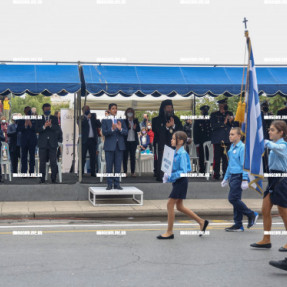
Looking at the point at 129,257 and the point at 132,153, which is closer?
the point at 129,257

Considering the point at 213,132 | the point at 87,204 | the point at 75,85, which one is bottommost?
the point at 87,204

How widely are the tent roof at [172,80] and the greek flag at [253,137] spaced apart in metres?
5.44

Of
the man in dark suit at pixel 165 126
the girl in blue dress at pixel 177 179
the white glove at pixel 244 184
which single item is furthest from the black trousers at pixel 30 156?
the white glove at pixel 244 184

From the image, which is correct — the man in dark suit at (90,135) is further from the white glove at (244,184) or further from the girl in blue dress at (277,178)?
the girl in blue dress at (277,178)

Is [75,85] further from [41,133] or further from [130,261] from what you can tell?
[130,261]

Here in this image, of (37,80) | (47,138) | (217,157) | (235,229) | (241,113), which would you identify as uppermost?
(37,80)

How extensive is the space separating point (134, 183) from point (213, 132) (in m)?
2.41

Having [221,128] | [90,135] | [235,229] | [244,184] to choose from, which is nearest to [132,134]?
[90,135]

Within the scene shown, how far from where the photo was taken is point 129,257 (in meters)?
7.86

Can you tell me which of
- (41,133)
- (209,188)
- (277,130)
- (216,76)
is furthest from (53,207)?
(277,130)

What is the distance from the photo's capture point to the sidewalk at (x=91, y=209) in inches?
467

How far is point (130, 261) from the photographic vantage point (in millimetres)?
7613

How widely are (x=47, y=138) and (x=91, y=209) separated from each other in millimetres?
2662

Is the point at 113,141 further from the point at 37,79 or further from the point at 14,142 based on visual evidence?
the point at 14,142
